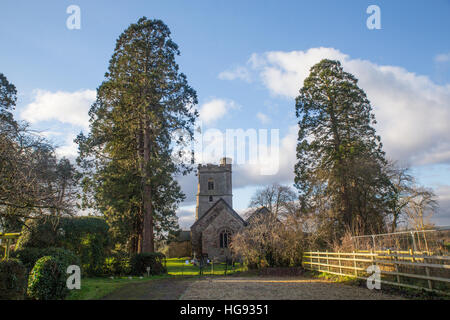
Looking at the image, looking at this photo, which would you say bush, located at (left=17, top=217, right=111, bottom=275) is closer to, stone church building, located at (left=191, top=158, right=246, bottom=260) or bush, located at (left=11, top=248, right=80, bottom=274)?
bush, located at (left=11, top=248, right=80, bottom=274)

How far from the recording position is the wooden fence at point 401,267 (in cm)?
869

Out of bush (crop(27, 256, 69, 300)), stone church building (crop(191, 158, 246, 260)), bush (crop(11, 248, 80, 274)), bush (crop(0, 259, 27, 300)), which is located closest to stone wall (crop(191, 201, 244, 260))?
stone church building (crop(191, 158, 246, 260))

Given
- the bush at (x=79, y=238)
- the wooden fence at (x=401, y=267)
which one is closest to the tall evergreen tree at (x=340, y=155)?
the wooden fence at (x=401, y=267)

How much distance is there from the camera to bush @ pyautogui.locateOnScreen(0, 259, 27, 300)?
706 cm

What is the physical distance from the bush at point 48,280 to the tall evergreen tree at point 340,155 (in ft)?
55.0

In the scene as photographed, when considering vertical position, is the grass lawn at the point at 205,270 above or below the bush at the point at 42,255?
below

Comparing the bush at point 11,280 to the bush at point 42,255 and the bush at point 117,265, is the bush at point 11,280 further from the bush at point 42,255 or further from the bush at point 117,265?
the bush at point 117,265

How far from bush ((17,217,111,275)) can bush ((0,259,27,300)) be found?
22.2ft

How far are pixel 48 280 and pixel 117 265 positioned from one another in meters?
9.32
